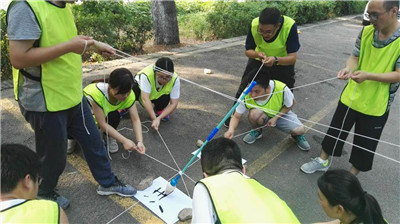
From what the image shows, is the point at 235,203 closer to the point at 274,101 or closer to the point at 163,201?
the point at 163,201

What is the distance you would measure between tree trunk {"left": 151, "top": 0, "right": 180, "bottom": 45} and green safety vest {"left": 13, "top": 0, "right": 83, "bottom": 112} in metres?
5.06

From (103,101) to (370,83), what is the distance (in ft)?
8.06

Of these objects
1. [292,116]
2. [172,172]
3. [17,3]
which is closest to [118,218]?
[172,172]

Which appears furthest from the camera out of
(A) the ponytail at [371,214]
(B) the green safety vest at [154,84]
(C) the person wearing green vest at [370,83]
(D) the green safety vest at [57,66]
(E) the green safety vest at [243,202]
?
(B) the green safety vest at [154,84]

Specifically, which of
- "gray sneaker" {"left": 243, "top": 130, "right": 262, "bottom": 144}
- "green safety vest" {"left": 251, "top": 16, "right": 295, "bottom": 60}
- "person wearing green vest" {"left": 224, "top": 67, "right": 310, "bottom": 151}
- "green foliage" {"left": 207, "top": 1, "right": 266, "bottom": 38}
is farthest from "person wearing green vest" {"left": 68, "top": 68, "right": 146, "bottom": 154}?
"green foliage" {"left": 207, "top": 1, "right": 266, "bottom": 38}

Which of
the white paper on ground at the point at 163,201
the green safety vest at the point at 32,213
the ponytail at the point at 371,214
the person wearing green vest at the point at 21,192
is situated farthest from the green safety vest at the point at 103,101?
the ponytail at the point at 371,214

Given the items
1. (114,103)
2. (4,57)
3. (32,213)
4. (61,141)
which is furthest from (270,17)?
(4,57)

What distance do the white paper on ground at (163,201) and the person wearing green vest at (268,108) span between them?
888mm

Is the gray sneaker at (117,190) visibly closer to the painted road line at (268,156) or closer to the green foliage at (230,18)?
the painted road line at (268,156)

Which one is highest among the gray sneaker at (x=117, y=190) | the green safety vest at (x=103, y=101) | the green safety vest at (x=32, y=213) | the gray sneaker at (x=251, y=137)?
the green safety vest at (x=32, y=213)

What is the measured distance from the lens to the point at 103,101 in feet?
9.29

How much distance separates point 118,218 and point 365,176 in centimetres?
266

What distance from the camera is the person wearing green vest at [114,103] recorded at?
8.30ft

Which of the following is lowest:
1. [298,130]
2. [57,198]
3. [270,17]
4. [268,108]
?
[298,130]
